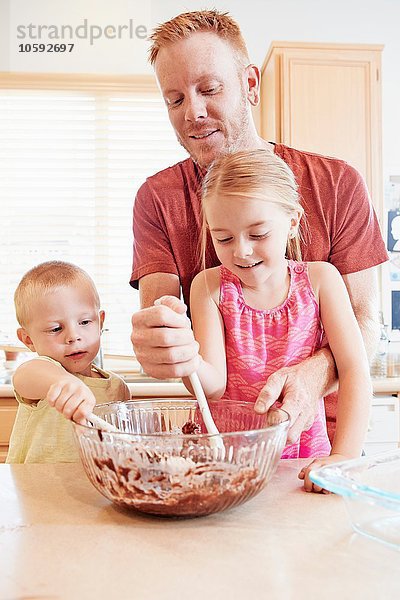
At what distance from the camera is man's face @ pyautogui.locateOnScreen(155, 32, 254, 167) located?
4.53ft

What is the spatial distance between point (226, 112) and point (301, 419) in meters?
0.67

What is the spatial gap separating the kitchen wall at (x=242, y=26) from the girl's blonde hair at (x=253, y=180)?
243 centimetres

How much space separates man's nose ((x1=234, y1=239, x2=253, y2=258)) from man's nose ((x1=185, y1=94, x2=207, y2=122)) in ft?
1.16

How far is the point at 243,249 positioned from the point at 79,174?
2512 mm

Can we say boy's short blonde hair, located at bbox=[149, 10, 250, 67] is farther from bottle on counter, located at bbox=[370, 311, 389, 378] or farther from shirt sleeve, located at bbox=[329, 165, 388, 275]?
bottle on counter, located at bbox=[370, 311, 389, 378]

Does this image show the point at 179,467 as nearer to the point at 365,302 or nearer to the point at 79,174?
the point at 365,302

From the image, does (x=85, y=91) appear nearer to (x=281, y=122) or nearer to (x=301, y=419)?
(x=281, y=122)

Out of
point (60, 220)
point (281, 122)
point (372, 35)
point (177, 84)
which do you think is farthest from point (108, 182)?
point (177, 84)

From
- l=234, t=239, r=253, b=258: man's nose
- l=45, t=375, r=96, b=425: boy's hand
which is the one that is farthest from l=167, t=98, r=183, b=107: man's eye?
l=45, t=375, r=96, b=425: boy's hand

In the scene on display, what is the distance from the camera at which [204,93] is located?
1.39 m

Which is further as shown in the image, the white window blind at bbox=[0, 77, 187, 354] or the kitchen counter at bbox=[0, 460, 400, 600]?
the white window blind at bbox=[0, 77, 187, 354]

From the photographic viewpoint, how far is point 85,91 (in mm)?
3473

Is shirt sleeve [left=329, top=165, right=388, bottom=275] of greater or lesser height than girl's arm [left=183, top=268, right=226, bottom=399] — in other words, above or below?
above

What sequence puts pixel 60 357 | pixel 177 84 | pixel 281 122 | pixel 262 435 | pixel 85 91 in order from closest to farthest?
pixel 262 435 → pixel 60 357 → pixel 177 84 → pixel 281 122 → pixel 85 91
